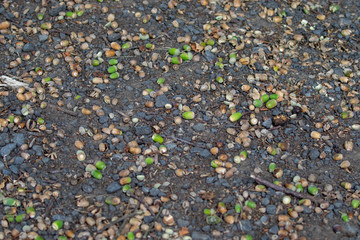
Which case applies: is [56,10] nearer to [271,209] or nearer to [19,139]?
[19,139]

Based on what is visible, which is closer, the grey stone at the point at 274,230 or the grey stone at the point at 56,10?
the grey stone at the point at 274,230

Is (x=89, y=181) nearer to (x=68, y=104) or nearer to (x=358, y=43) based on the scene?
(x=68, y=104)

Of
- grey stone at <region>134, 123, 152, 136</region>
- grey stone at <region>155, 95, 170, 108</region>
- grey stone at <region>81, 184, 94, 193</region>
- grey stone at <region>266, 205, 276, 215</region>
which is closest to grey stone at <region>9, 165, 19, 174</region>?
grey stone at <region>81, 184, 94, 193</region>

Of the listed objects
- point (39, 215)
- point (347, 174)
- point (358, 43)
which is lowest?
point (39, 215)

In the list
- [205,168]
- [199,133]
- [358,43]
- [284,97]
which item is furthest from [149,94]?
[358,43]

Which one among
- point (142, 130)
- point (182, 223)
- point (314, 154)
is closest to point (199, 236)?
point (182, 223)

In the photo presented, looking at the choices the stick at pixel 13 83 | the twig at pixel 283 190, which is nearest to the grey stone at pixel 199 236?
the twig at pixel 283 190

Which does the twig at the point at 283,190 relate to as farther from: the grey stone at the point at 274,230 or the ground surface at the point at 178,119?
the grey stone at the point at 274,230
